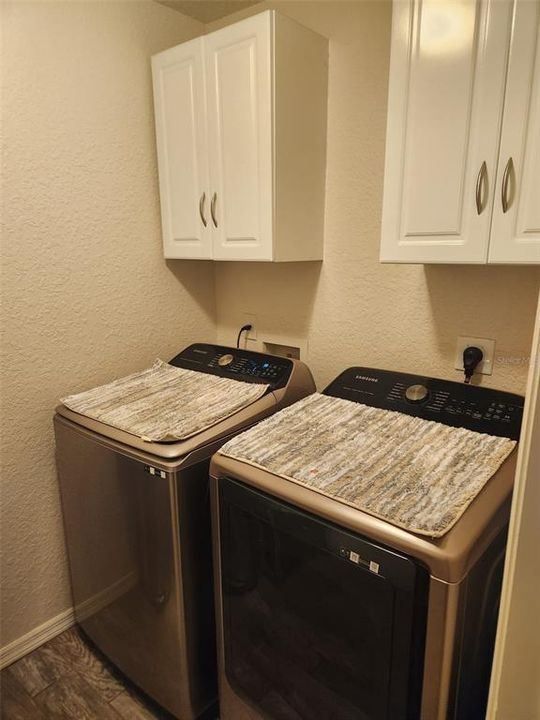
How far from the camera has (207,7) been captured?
5.88ft

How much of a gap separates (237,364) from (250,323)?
355 mm

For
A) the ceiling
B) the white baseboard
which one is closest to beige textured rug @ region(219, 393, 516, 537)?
the white baseboard

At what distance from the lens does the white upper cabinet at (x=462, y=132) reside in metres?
1.04

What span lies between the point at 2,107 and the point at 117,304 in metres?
0.70

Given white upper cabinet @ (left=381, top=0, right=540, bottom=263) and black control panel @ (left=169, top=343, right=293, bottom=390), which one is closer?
white upper cabinet @ (left=381, top=0, right=540, bottom=263)

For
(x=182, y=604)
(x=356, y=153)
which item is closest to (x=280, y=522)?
(x=182, y=604)

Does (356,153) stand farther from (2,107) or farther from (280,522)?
(280,522)

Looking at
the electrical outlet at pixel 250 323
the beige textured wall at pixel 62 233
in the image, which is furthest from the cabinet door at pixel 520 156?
the beige textured wall at pixel 62 233

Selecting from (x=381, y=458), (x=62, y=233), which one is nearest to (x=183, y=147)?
(x=62, y=233)

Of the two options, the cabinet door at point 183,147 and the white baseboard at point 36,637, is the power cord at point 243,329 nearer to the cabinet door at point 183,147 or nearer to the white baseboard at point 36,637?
the cabinet door at point 183,147

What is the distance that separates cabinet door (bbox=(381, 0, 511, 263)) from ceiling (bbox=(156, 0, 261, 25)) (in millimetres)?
867

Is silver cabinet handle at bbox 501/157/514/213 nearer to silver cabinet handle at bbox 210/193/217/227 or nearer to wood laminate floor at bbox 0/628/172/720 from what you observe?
silver cabinet handle at bbox 210/193/217/227

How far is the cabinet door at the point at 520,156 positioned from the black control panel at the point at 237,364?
2.52 feet

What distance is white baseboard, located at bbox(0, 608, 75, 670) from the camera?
1654 mm
